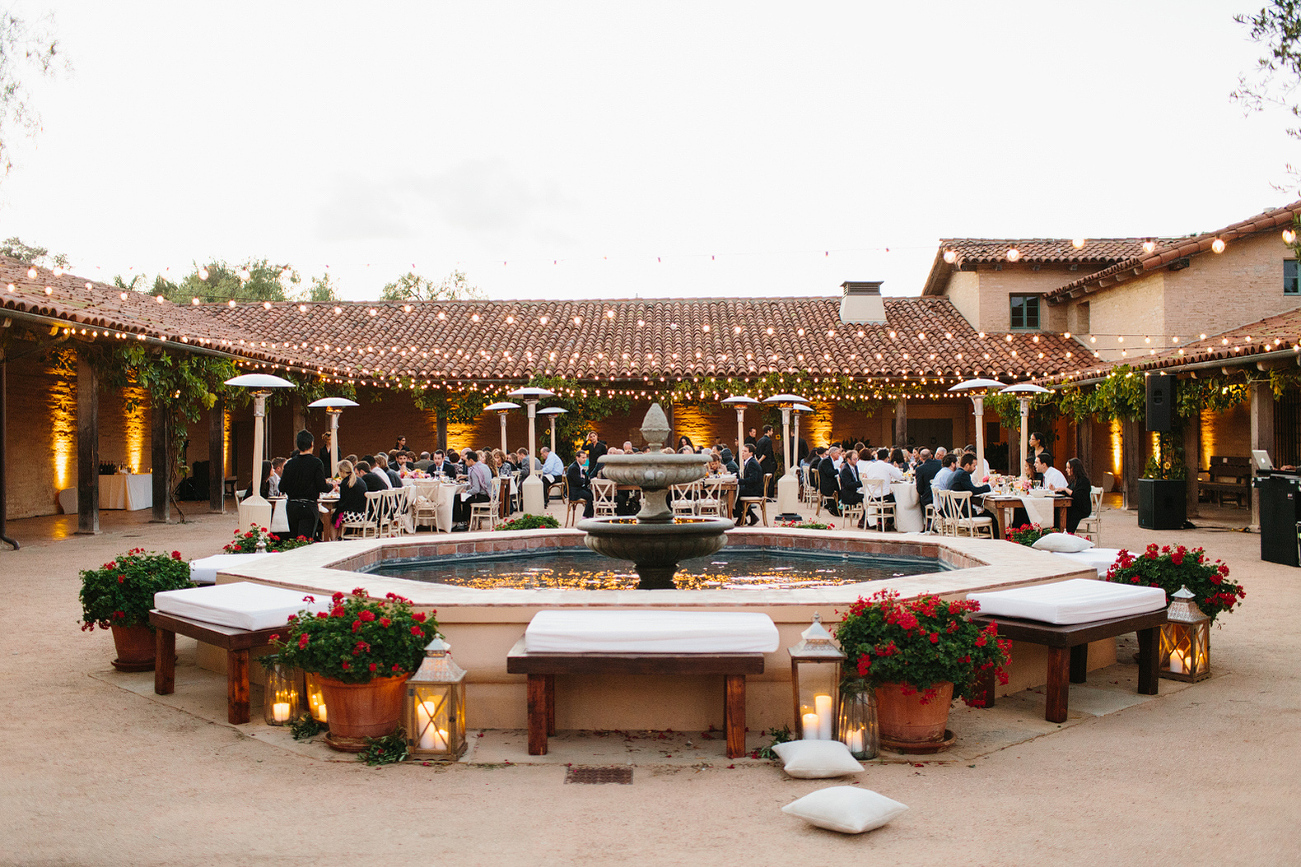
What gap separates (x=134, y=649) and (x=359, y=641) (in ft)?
7.71

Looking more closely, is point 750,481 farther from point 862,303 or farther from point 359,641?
point 862,303

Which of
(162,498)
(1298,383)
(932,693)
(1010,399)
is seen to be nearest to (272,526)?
(162,498)

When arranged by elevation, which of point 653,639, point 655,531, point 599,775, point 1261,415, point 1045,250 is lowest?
point 599,775

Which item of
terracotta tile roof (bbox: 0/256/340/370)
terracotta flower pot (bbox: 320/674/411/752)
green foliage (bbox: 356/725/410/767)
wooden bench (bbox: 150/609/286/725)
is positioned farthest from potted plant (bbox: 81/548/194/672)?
terracotta tile roof (bbox: 0/256/340/370)

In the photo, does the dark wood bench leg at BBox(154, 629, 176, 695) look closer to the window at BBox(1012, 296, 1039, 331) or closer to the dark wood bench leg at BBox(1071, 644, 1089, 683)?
the dark wood bench leg at BBox(1071, 644, 1089, 683)

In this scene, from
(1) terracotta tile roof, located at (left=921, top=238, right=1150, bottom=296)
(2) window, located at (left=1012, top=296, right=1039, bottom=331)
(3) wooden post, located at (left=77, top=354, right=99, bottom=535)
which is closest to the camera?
(3) wooden post, located at (left=77, top=354, right=99, bottom=535)

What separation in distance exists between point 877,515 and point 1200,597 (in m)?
6.30

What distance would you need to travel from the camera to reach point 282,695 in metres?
4.14

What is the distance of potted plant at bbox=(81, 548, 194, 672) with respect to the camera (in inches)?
195

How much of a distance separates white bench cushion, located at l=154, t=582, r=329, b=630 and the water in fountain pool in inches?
65.8

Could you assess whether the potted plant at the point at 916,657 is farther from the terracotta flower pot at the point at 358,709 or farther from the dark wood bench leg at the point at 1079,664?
the terracotta flower pot at the point at 358,709

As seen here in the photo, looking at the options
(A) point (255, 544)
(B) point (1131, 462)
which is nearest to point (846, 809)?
(A) point (255, 544)

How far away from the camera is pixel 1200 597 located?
4.96 meters

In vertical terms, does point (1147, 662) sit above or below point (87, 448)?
below
